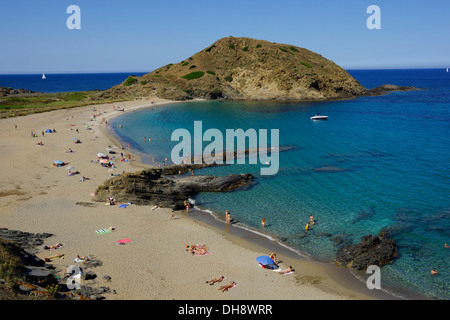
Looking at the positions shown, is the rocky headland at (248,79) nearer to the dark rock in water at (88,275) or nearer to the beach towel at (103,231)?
the beach towel at (103,231)

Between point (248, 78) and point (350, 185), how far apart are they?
Result: 281 ft

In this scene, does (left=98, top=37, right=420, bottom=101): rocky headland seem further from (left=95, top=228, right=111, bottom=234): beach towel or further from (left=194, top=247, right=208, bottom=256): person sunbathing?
(left=194, top=247, right=208, bottom=256): person sunbathing

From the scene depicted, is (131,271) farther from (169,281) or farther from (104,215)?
(104,215)

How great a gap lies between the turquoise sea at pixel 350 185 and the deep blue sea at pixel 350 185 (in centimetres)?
8

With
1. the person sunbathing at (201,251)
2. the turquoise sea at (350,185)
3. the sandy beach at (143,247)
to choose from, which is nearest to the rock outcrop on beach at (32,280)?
the sandy beach at (143,247)

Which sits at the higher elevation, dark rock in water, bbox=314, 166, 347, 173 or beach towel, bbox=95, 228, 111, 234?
dark rock in water, bbox=314, 166, 347, 173

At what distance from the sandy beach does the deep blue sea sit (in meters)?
3.39

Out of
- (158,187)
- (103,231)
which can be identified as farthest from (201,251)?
(158,187)

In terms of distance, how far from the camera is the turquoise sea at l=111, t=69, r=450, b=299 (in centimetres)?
2403

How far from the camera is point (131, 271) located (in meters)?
20.2

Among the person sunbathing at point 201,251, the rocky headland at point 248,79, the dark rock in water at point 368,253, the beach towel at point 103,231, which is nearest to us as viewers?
the dark rock in water at point 368,253

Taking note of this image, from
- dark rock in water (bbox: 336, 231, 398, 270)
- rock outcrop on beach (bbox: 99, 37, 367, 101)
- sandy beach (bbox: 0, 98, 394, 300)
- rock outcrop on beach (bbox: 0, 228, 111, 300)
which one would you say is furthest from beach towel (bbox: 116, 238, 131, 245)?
rock outcrop on beach (bbox: 99, 37, 367, 101)

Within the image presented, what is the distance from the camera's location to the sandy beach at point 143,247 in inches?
741
